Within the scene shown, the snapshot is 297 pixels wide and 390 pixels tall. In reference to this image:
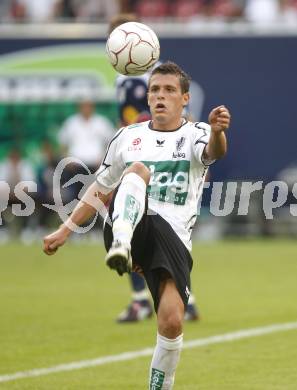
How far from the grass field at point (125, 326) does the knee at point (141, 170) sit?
5.58 ft

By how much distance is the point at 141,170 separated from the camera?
597cm

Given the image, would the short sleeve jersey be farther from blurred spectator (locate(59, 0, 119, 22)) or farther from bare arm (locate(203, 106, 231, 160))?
blurred spectator (locate(59, 0, 119, 22))

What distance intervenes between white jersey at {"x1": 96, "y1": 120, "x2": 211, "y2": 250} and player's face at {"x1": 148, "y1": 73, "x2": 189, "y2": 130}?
7cm

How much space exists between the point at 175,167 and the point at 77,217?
656mm

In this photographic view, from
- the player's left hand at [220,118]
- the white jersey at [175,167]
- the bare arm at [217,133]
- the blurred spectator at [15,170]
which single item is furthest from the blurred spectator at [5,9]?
the player's left hand at [220,118]

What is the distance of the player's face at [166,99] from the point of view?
253 inches

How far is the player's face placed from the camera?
253 inches

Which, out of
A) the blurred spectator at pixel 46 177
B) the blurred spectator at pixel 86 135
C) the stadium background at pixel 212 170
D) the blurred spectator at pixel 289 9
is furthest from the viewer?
the blurred spectator at pixel 289 9

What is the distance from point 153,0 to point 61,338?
497 inches

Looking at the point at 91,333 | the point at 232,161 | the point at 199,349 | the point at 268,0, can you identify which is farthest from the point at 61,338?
the point at 268,0

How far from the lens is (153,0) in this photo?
20828 millimetres

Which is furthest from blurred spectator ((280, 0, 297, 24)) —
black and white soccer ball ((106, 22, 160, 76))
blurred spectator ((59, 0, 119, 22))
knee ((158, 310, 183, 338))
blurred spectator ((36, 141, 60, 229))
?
knee ((158, 310, 183, 338))

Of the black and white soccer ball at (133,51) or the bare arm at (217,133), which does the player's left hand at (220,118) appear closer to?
the bare arm at (217,133)

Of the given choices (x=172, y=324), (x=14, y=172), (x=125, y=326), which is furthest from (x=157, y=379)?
(x=14, y=172)
